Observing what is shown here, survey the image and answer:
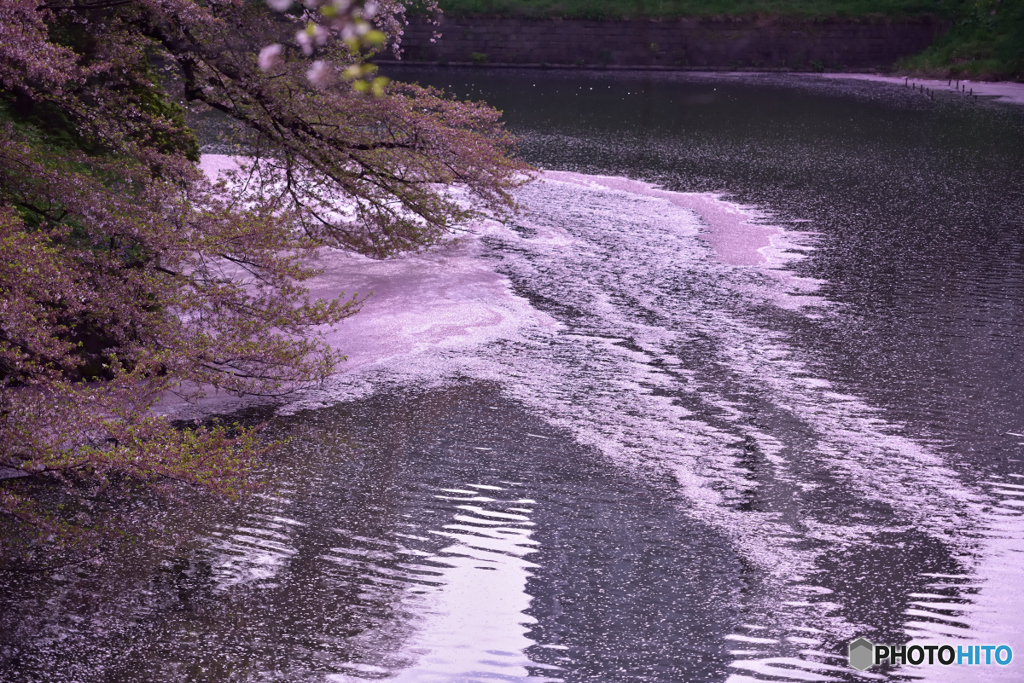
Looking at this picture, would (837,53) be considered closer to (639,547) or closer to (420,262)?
(420,262)

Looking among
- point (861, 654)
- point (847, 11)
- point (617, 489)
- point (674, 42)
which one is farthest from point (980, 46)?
point (861, 654)

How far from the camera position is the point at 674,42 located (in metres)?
41.4

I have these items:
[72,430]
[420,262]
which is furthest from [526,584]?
[420,262]

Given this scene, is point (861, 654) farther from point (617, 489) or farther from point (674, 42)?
point (674, 42)

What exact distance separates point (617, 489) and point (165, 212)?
3683 millimetres

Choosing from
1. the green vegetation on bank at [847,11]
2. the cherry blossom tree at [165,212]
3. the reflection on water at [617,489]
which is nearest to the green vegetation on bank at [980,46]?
the green vegetation on bank at [847,11]

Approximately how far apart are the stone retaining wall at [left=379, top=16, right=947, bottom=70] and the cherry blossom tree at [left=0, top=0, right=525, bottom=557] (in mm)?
31286

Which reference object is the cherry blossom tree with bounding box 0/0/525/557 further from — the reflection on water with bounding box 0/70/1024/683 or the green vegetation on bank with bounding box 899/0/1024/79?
the green vegetation on bank with bounding box 899/0/1024/79

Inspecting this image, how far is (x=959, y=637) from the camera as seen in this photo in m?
4.54

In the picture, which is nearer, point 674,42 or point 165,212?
point 165,212

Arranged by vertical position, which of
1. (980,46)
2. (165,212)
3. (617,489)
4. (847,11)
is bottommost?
(617,489)

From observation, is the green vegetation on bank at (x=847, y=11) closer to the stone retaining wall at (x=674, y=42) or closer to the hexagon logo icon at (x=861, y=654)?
the stone retaining wall at (x=674, y=42)

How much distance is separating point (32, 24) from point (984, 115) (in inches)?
928

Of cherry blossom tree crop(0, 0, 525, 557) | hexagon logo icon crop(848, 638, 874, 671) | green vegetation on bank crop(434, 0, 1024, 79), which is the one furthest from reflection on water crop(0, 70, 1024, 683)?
green vegetation on bank crop(434, 0, 1024, 79)
